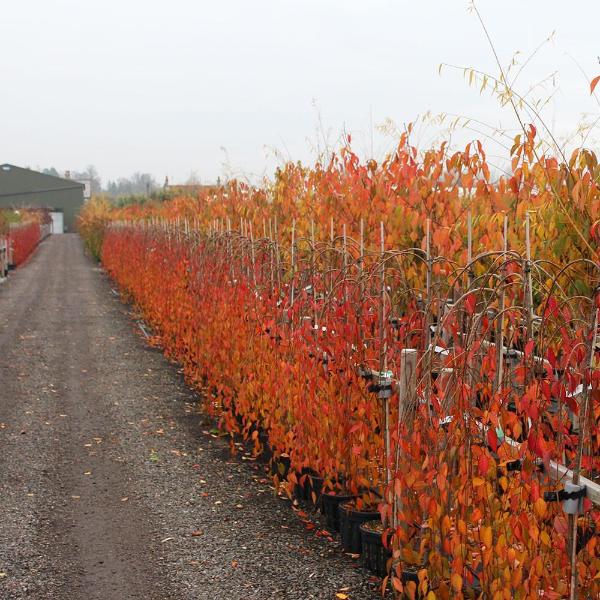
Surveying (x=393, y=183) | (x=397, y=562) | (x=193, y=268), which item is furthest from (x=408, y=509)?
(x=193, y=268)

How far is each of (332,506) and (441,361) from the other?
1.51 m

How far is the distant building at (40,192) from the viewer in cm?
6981

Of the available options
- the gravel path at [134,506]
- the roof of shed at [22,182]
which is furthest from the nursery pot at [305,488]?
the roof of shed at [22,182]

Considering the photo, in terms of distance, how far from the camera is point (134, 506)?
19.2 ft

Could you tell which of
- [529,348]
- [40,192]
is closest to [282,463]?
[529,348]

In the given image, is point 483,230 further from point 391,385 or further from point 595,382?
point 595,382

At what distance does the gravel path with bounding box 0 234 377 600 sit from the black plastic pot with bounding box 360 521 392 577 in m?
0.10

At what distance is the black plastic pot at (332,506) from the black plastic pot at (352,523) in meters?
0.13

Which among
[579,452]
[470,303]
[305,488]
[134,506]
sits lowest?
[134,506]

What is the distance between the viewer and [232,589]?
449cm

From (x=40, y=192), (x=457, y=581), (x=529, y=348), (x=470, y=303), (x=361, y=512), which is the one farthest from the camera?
(x=40, y=192)

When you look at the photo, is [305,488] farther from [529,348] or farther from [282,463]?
[529,348]

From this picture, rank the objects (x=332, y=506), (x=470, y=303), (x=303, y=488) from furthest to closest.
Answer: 1. (x=303, y=488)
2. (x=332, y=506)
3. (x=470, y=303)

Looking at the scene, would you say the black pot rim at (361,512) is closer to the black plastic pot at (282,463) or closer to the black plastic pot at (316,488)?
the black plastic pot at (316,488)
